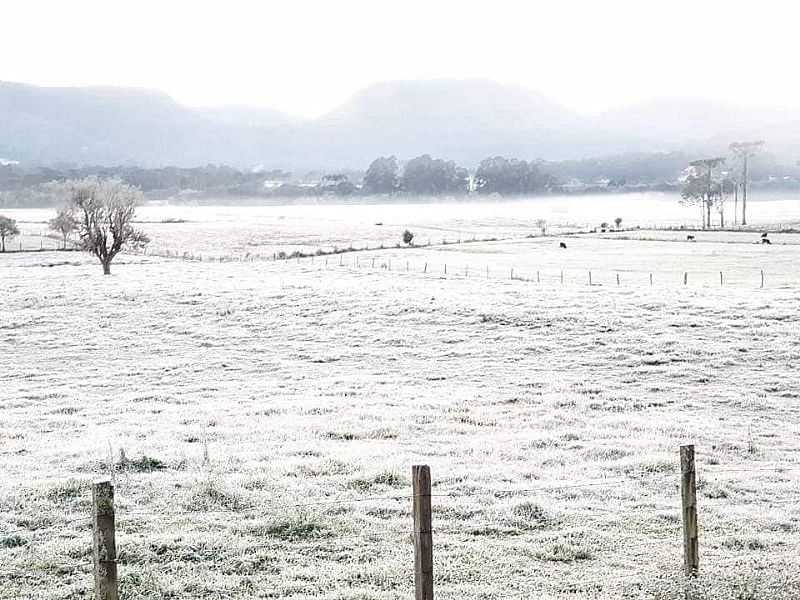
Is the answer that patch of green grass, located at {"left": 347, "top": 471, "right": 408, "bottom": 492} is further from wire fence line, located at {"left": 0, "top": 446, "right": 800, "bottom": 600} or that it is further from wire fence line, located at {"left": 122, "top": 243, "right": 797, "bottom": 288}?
wire fence line, located at {"left": 122, "top": 243, "right": 797, "bottom": 288}

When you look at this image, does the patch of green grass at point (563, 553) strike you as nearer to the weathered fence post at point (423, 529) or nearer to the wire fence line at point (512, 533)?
the wire fence line at point (512, 533)

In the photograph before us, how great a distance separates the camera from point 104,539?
7996 millimetres

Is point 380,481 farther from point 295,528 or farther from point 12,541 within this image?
point 12,541

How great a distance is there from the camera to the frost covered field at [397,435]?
11.8m

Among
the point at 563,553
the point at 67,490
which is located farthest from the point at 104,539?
the point at 67,490

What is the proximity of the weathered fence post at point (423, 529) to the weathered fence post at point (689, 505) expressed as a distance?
3326 millimetres

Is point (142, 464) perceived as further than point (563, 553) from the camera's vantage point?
Yes

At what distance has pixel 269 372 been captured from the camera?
3281cm

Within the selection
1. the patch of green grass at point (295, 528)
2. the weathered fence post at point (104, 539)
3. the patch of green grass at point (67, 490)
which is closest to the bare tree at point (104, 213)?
the patch of green grass at point (67, 490)

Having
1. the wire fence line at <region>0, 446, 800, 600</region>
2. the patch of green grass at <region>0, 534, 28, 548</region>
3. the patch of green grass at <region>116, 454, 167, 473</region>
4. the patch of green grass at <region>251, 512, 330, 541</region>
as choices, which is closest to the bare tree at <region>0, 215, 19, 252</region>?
the patch of green grass at <region>116, 454, 167, 473</region>

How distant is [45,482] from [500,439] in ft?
33.1

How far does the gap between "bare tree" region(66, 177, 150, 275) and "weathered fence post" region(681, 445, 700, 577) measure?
6414 cm

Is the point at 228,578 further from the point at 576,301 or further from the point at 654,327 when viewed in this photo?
the point at 576,301

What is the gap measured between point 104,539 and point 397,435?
13692 mm
